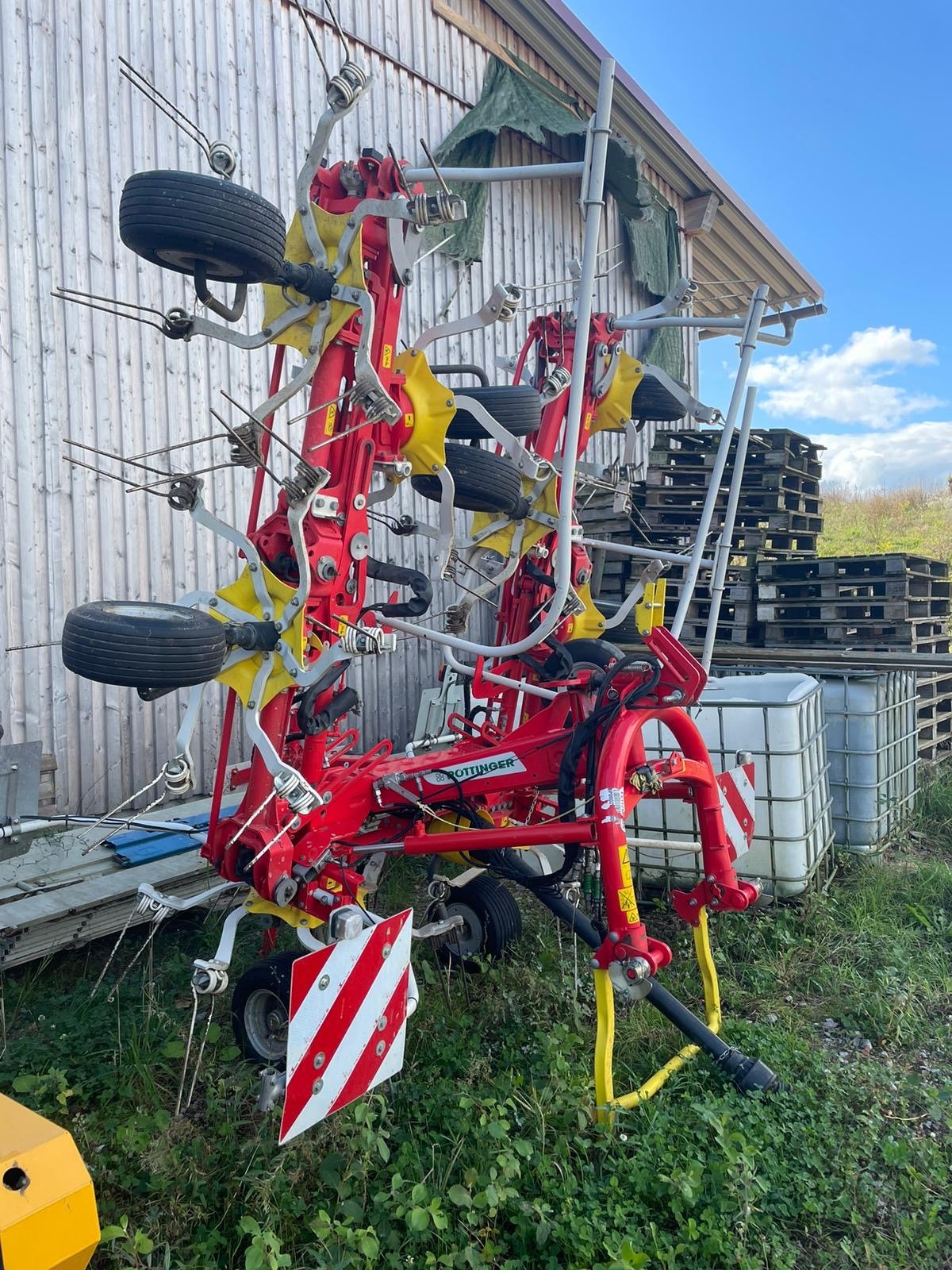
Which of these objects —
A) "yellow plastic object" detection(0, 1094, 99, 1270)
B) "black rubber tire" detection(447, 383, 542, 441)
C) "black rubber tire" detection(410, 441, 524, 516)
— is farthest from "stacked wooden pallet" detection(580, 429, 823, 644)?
"yellow plastic object" detection(0, 1094, 99, 1270)

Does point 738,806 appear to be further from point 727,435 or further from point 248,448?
point 248,448

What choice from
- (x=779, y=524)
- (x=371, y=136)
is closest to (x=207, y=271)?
(x=371, y=136)

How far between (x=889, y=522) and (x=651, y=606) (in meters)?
15.6

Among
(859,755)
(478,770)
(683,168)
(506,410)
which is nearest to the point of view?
(478,770)

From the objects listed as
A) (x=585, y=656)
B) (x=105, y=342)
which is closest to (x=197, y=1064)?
(x=585, y=656)

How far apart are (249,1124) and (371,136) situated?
6569mm

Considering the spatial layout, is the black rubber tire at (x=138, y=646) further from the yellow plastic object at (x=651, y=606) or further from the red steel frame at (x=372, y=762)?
the yellow plastic object at (x=651, y=606)

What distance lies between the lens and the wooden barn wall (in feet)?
15.7

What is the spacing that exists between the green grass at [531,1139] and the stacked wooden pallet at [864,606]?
2859 mm

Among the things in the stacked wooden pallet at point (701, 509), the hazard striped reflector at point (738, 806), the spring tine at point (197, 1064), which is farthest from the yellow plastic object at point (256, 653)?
the stacked wooden pallet at point (701, 509)

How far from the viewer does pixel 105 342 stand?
17.0 ft

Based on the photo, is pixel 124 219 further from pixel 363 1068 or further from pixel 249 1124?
pixel 249 1124

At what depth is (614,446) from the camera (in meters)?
9.63

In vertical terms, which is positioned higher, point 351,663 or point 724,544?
point 724,544
